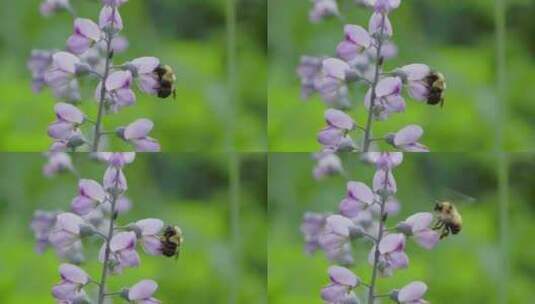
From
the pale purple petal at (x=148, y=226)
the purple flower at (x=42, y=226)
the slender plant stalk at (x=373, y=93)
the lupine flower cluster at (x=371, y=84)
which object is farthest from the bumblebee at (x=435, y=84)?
the purple flower at (x=42, y=226)

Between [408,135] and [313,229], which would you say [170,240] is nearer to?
[313,229]

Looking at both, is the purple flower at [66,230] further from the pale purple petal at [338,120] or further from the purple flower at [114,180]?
the pale purple petal at [338,120]

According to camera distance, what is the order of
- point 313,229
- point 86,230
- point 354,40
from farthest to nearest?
1. point 313,229
2. point 354,40
3. point 86,230

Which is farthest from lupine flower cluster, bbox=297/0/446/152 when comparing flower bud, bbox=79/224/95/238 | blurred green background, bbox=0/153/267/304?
flower bud, bbox=79/224/95/238

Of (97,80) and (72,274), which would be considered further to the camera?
(97,80)

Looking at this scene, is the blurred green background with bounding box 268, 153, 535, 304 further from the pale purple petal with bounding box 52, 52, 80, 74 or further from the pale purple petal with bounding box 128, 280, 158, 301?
the pale purple petal with bounding box 52, 52, 80, 74

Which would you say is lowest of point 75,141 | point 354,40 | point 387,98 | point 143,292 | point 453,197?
point 143,292

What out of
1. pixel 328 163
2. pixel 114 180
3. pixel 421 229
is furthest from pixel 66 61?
pixel 421 229
